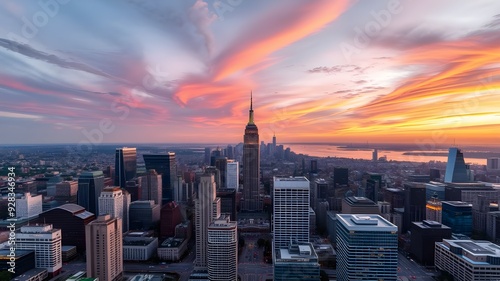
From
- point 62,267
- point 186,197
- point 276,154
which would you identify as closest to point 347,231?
point 62,267

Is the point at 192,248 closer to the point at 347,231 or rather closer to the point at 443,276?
the point at 347,231

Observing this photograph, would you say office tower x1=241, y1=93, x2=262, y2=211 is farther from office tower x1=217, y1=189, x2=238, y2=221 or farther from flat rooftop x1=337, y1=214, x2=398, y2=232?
flat rooftop x1=337, y1=214, x2=398, y2=232

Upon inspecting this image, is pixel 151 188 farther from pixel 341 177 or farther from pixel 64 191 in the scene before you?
pixel 341 177

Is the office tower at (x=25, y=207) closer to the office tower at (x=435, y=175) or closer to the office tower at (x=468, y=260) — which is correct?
the office tower at (x=468, y=260)

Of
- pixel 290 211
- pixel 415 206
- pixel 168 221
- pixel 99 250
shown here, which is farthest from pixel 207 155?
pixel 99 250

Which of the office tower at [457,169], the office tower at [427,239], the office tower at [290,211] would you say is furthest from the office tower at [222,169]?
the office tower at [457,169]

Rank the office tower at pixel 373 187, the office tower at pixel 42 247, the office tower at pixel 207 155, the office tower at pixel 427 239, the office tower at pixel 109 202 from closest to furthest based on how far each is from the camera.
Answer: the office tower at pixel 42 247
the office tower at pixel 427 239
the office tower at pixel 109 202
the office tower at pixel 373 187
the office tower at pixel 207 155

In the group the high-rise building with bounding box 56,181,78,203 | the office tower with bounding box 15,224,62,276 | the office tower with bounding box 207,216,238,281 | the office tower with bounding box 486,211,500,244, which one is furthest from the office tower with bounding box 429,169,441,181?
the high-rise building with bounding box 56,181,78,203
